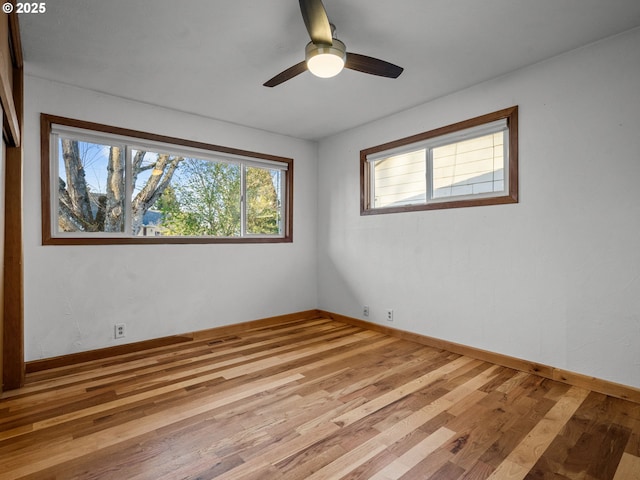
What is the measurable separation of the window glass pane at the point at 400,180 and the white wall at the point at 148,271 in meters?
1.07

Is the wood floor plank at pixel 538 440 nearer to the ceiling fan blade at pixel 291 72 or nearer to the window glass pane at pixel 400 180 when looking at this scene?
the window glass pane at pixel 400 180

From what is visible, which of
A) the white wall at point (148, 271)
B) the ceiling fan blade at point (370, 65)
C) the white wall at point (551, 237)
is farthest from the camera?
the white wall at point (148, 271)

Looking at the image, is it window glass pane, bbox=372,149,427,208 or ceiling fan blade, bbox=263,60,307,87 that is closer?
ceiling fan blade, bbox=263,60,307,87

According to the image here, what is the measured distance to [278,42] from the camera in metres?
2.43

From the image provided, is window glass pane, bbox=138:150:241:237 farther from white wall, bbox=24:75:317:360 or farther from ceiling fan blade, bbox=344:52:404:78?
ceiling fan blade, bbox=344:52:404:78

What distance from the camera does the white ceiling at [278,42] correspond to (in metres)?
2.07

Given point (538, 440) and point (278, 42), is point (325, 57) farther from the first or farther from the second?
point (538, 440)

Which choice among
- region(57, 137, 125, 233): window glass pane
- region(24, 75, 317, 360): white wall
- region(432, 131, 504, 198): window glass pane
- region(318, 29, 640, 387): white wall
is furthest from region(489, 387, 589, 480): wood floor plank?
region(57, 137, 125, 233): window glass pane

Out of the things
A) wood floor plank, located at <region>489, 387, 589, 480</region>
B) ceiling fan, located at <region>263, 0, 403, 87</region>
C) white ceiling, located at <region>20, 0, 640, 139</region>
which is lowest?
wood floor plank, located at <region>489, 387, 589, 480</region>

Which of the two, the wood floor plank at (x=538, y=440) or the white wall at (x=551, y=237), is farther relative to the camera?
the white wall at (x=551, y=237)

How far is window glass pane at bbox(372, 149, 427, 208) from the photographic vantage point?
370 centimetres

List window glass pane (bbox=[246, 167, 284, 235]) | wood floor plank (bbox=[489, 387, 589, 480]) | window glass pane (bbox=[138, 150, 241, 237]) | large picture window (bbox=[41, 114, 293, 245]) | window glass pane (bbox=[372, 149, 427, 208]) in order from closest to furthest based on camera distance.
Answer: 1. wood floor plank (bbox=[489, 387, 589, 480])
2. large picture window (bbox=[41, 114, 293, 245])
3. window glass pane (bbox=[138, 150, 241, 237])
4. window glass pane (bbox=[372, 149, 427, 208])
5. window glass pane (bbox=[246, 167, 284, 235])

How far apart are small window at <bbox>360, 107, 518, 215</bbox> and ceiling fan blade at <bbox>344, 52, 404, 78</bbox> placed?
1.19 m

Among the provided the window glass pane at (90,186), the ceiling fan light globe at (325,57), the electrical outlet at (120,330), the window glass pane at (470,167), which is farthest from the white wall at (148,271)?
the ceiling fan light globe at (325,57)
